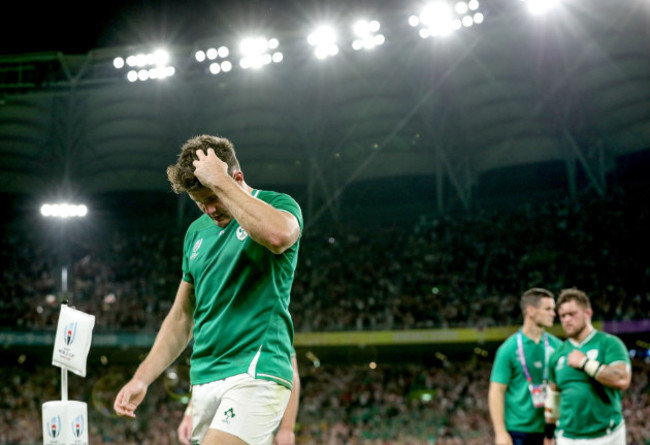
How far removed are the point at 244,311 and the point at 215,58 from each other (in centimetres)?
2353

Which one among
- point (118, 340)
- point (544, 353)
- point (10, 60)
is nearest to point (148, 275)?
point (118, 340)

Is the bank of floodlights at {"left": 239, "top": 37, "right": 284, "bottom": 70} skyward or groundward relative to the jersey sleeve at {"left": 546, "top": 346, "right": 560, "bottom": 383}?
skyward

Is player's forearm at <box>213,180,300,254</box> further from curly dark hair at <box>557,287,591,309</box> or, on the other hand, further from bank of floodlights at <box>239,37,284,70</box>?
bank of floodlights at <box>239,37,284,70</box>

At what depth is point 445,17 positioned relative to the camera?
72.3 ft

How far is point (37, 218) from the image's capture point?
28.7 meters

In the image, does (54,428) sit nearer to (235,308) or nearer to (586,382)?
(235,308)

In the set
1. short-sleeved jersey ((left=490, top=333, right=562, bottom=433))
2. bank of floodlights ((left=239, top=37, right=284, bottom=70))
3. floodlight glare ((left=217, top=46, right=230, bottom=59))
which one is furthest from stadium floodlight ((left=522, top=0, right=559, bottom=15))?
short-sleeved jersey ((left=490, top=333, right=562, bottom=433))

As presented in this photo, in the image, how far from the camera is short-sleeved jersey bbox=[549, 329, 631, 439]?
5.17 metres

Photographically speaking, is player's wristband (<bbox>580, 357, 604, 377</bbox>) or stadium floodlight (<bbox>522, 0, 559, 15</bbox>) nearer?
player's wristband (<bbox>580, 357, 604, 377</bbox>)

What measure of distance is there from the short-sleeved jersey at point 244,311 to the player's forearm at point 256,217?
19 centimetres

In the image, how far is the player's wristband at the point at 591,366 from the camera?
16.4 ft

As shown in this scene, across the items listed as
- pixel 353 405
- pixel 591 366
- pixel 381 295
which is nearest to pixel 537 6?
pixel 381 295

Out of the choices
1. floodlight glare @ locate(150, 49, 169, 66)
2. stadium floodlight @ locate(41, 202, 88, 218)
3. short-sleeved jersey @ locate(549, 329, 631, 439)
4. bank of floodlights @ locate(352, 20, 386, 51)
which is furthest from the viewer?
stadium floodlight @ locate(41, 202, 88, 218)

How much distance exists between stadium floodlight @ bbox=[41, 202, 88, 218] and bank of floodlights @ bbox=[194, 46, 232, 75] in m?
8.68
